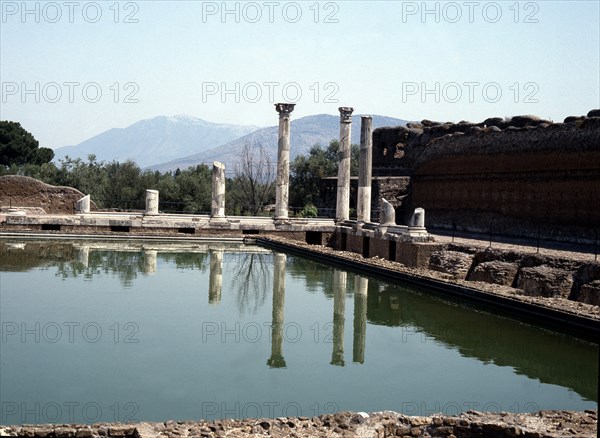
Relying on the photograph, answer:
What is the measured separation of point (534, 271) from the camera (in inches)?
642

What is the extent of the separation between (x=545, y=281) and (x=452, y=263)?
3849 mm

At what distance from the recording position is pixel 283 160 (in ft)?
100

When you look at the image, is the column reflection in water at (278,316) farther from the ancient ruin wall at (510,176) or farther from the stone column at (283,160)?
the ancient ruin wall at (510,176)

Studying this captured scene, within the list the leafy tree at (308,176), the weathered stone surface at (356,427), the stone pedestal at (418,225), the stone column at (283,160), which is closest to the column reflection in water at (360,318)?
the stone pedestal at (418,225)

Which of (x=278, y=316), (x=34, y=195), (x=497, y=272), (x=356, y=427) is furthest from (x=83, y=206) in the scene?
(x=356, y=427)

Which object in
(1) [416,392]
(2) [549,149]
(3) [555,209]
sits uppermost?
(2) [549,149]

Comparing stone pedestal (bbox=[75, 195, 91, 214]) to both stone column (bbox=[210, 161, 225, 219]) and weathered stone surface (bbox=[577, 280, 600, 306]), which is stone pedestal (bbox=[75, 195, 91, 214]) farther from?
weathered stone surface (bbox=[577, 280, 600, 306])

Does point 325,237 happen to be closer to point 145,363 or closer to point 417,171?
point 417,171

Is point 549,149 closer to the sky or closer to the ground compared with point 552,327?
closer to the sky

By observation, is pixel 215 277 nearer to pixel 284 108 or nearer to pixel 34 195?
pixel 284 108

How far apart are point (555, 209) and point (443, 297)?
9112 millimetres

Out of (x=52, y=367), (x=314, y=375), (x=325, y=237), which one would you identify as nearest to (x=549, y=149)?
(x=325, y=237)

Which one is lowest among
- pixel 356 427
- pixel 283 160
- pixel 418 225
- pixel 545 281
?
pixel 356 427

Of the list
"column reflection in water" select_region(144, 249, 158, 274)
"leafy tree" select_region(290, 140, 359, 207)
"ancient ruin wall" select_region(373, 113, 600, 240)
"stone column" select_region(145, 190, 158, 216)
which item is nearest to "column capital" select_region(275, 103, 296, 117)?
"stone column" select_region(145, 190, 158, 216)
